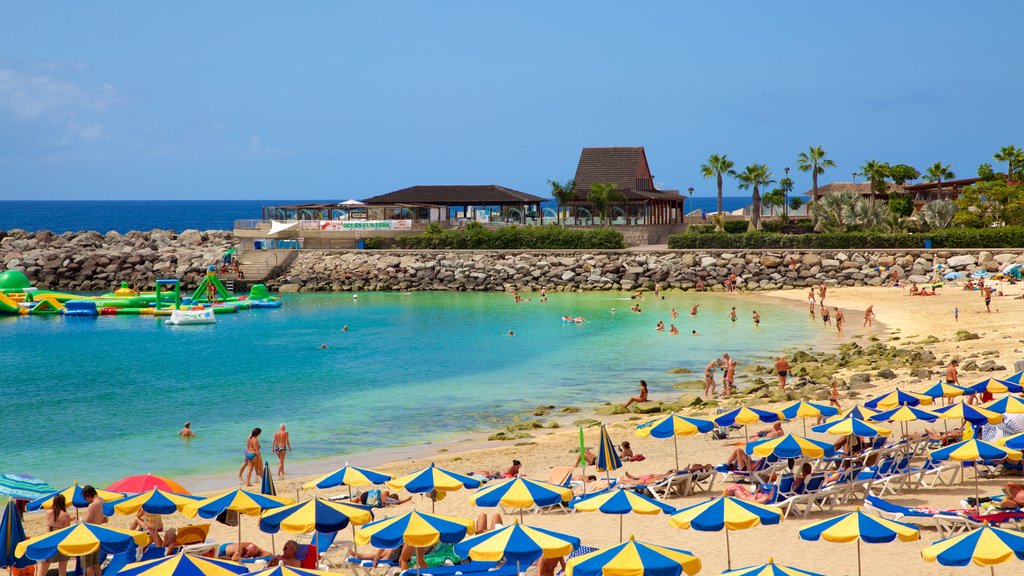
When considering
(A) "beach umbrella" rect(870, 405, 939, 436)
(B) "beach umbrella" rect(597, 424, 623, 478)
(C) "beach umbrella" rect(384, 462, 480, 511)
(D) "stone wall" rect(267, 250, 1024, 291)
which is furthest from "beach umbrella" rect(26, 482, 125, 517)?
→ (D) "stone wall" rect(267, 250, 1024, 291)

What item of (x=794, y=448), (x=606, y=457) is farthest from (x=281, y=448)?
(x=794, y=448)

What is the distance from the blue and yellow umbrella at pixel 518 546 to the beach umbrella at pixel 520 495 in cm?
166

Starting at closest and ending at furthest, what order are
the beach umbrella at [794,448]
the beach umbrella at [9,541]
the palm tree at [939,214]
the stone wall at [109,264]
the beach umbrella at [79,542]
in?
1. the beach umbrella at [79,542]
2. the beach umbrella at [9,541]
3. the beach umbrella at [794,448]
4. the palm tree at [939,214]
5. the stone wall at [109,264]

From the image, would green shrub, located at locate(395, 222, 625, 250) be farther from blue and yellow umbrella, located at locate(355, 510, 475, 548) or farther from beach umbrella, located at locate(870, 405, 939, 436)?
blue and yellow umbrella, located at locate(355, 510, 475, 548)

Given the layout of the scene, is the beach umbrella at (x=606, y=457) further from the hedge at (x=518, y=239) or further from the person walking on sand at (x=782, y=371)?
the hedge at (x=518, y=239)

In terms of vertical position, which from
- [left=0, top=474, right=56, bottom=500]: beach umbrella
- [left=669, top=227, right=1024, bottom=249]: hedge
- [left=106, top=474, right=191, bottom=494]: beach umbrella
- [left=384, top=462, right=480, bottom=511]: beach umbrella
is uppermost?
[left=669, top=227, right=1024, bottom=249]: hedge

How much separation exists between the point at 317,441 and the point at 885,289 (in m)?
37.2

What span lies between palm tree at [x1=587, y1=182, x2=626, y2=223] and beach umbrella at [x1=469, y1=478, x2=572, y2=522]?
2202 inches

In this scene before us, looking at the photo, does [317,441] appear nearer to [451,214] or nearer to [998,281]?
[998,281]

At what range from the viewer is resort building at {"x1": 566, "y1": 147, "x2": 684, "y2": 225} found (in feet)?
228

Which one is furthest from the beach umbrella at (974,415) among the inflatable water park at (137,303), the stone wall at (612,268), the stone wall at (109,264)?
the stone wall at (109,264)

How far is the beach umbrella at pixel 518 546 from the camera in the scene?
10.5 m

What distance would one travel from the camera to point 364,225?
223 ft

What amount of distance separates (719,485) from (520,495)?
522cm
